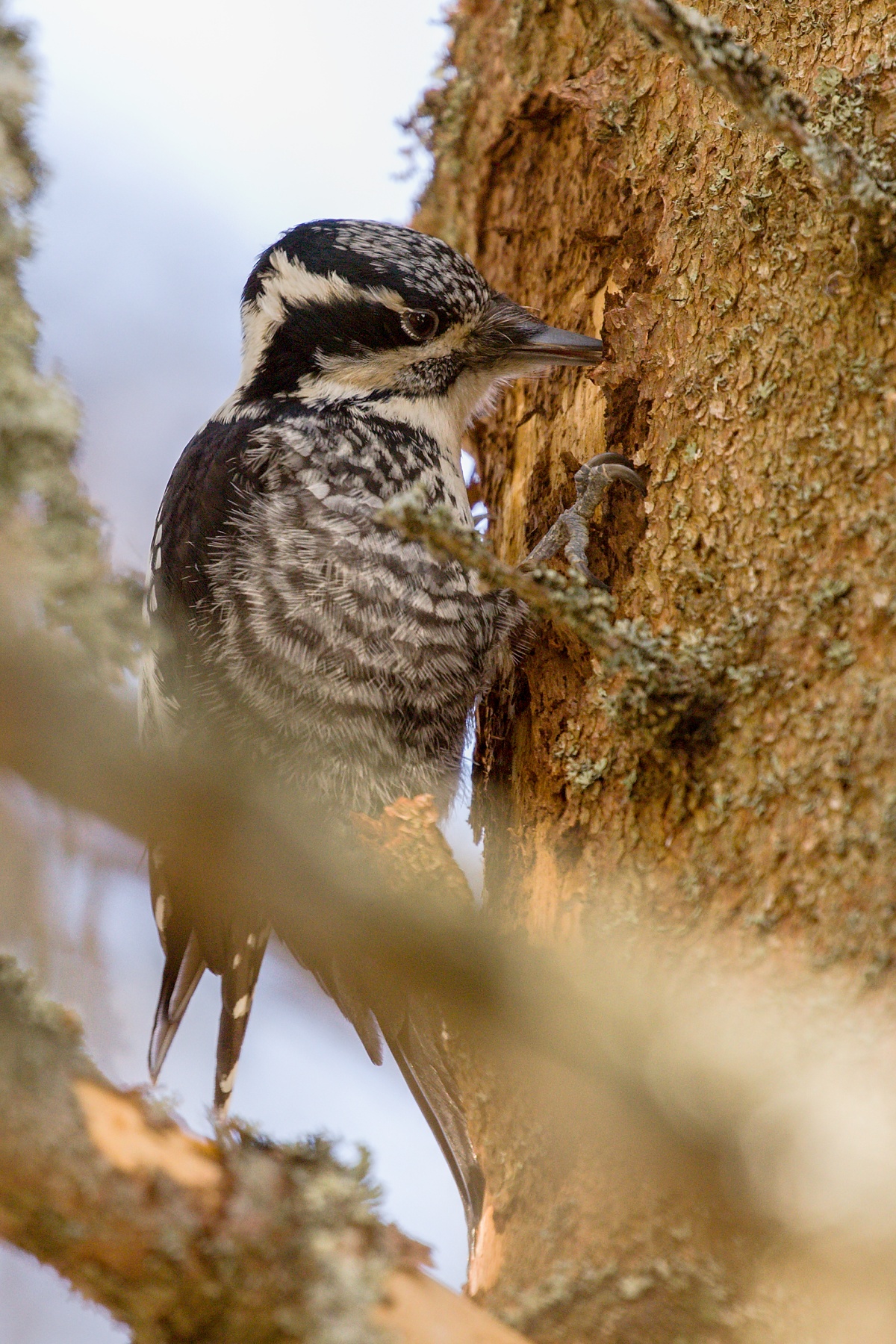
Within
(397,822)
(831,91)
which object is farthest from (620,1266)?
(831,91)

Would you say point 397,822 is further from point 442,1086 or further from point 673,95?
point 673,95

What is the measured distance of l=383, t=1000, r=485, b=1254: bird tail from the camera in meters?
1.85

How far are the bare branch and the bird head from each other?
1.07 m

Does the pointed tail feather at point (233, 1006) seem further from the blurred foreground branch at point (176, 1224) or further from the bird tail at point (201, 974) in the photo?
the blurred foreground branch at point (176, 1224)

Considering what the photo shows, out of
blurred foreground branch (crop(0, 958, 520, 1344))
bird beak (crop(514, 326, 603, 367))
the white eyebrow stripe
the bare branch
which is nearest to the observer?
blurred foreground branch (crop(0, 958, 520, 1344))

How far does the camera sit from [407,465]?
2484 millimetres

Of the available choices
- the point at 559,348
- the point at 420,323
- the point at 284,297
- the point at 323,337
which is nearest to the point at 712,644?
the point at 559,348

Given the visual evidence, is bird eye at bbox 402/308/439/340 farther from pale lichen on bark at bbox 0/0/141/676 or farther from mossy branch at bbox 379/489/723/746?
mossy branch at bbox 379/489/723/746

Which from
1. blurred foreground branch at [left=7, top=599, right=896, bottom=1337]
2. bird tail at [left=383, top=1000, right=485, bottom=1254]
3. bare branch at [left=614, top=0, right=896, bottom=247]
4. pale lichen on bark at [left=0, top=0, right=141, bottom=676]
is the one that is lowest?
bird tail at [left=383, top=1000, right=485, bottom=1254]

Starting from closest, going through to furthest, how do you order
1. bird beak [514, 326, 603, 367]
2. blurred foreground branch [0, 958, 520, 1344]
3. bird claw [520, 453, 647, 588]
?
blurred foreground branch [0, 958, 520, 1344] → bird claw [520, 453, 647, 588] → bird beak [514, 326, 603, 367]

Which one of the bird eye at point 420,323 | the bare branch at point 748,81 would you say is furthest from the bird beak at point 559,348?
the bare branch at point 748,81

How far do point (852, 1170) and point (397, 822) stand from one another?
0.89 m

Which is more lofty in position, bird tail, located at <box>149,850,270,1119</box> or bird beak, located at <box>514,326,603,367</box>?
bird beak, located at <box>514,326,603,367</box>

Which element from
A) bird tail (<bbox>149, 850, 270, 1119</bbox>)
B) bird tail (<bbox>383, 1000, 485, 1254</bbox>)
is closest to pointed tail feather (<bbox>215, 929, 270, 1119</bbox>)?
bird tail (<bbox>149, 850, 270, 1119</bbox>)
